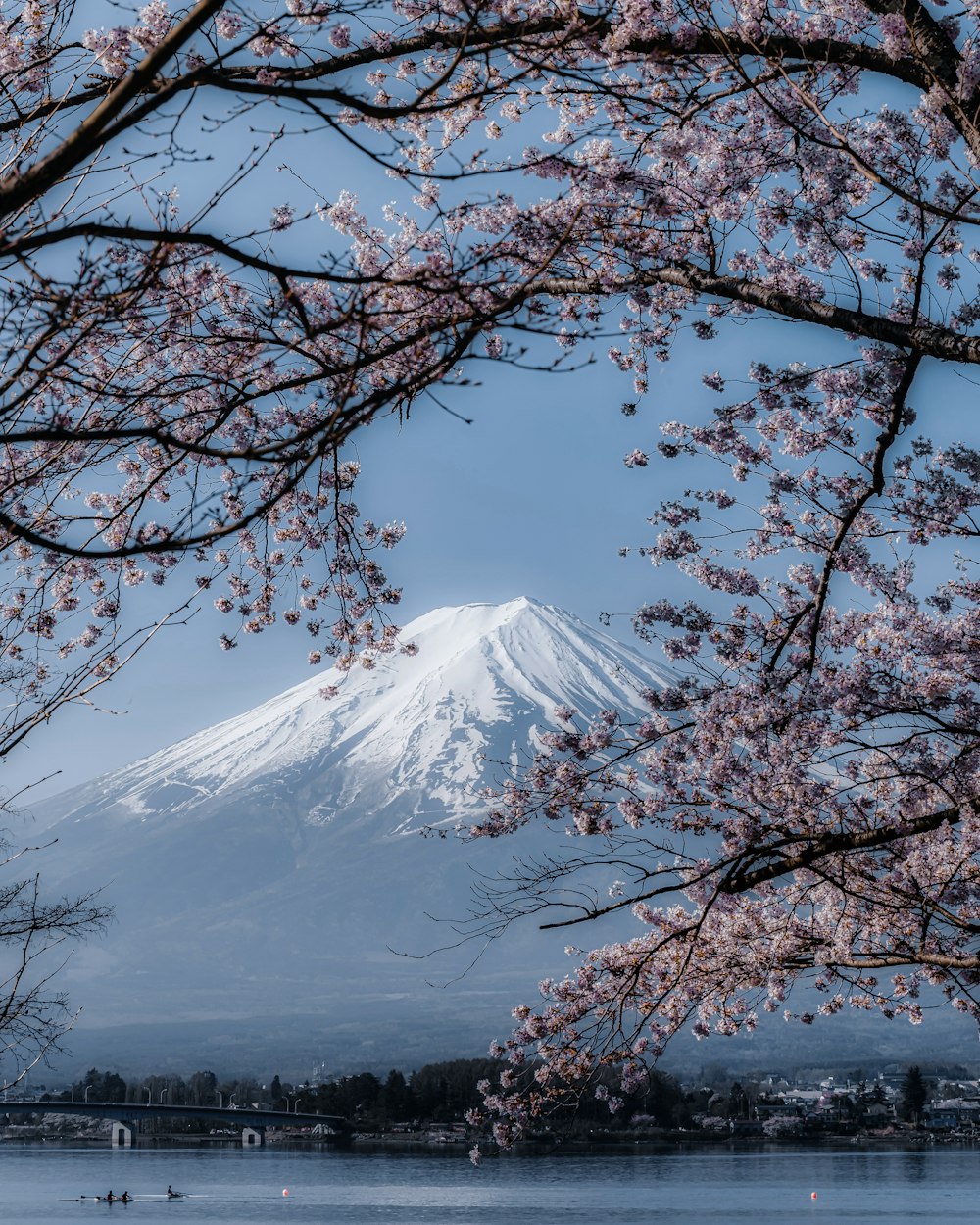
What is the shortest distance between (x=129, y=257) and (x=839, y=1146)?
10209cm

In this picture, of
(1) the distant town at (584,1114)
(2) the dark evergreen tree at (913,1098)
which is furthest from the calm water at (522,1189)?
(2) the dark evergreen tree at (913,1098)

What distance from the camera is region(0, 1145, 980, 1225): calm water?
47812 mm

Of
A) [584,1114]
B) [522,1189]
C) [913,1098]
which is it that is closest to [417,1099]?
[584,1114]

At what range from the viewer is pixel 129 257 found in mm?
3605

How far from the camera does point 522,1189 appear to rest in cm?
6341

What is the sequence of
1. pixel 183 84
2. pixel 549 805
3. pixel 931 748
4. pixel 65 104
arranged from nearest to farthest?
pixel 183 84 → pixel 65 104 → pixel 931 748 → pixel 549 805

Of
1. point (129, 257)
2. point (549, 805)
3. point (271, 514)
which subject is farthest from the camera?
point (549, 805)

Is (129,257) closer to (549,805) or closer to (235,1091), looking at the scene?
(549,805)

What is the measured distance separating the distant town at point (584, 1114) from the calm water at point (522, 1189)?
8.26 ft

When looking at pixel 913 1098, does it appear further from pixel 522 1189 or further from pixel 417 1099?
pixel 522 1189

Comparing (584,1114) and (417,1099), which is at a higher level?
(584,1114)

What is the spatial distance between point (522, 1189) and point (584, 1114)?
6.33 metres

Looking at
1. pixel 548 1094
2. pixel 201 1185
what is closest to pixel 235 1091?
pixel 201 1185

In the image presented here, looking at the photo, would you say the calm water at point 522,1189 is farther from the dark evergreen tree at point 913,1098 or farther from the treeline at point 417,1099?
the dark evergreen tree at point 913,1098
